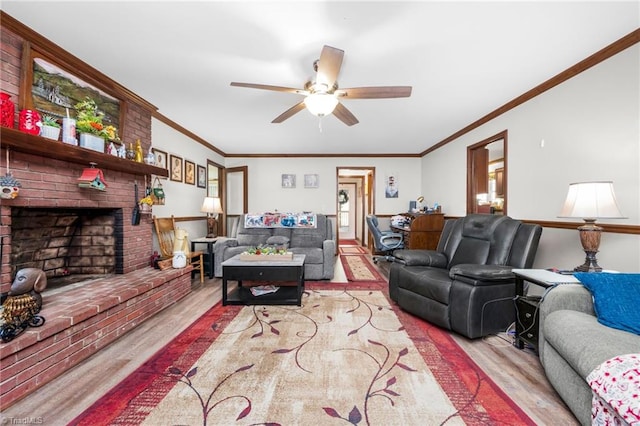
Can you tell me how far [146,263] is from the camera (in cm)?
315

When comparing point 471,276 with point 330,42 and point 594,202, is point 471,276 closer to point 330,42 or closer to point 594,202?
point 594,202

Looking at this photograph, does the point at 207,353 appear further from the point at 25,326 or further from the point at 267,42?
the point at 267,42

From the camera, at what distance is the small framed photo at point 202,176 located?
4.89 metres

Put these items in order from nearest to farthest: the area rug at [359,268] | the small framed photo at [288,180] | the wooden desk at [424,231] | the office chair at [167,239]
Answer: the office chair at [167,239], the area rug at [359,268], the wooden desk at [424,231], the small framed photo at [288,180]

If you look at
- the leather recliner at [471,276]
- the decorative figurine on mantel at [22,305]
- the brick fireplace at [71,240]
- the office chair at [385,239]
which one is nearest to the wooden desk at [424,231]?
the office chair at [385,239]

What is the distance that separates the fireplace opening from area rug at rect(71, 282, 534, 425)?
1347 millimetres

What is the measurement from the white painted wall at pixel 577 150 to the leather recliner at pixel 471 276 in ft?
1.77

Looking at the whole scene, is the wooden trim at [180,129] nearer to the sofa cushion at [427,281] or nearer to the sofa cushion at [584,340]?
the sofa cushion at [427,281]

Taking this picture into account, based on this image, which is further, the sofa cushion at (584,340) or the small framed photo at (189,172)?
the small framed photo at (189,172)

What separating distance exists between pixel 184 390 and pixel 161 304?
4.88ft

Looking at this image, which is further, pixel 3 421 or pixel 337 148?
pixel 337 148

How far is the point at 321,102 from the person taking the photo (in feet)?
7.17

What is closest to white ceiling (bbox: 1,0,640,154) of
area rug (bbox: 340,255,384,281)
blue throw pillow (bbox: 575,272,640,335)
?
blue throw pillow (bbox: 575,272,640,335)

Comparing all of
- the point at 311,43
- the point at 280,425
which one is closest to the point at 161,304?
the point at 280,425
